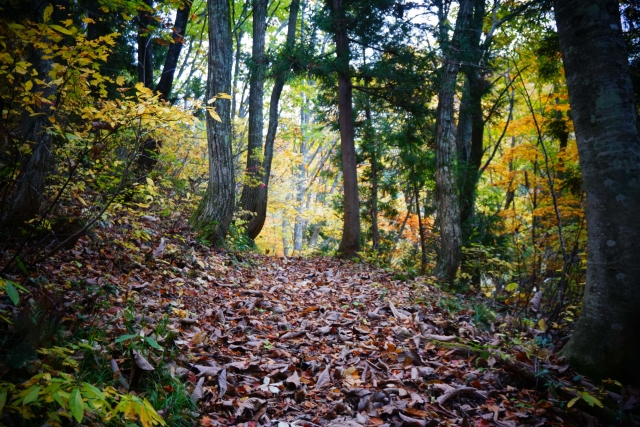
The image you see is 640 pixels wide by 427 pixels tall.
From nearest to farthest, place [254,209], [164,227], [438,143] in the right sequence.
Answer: [164,227] < [438,143] < [254,209]

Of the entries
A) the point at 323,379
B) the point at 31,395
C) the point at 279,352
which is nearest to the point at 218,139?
the point at 279,352

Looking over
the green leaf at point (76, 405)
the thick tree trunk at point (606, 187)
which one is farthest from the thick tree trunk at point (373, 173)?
the green leaf at point (76, 405)


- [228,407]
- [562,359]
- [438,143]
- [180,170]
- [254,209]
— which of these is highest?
[438,143]

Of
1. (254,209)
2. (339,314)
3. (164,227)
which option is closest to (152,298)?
(339,314)

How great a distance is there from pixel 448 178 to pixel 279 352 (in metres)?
5.63

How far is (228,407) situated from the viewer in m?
2.62

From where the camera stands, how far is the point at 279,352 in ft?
11.5

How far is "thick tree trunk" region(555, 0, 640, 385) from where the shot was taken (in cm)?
287

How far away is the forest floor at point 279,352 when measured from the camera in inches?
101

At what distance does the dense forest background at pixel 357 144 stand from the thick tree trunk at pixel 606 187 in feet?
0.04

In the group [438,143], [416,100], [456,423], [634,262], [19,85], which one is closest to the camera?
[456,423]

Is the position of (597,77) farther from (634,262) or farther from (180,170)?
(180,170)

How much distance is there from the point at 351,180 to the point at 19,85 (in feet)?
24.0

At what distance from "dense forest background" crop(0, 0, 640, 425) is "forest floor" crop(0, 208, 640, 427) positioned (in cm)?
20
